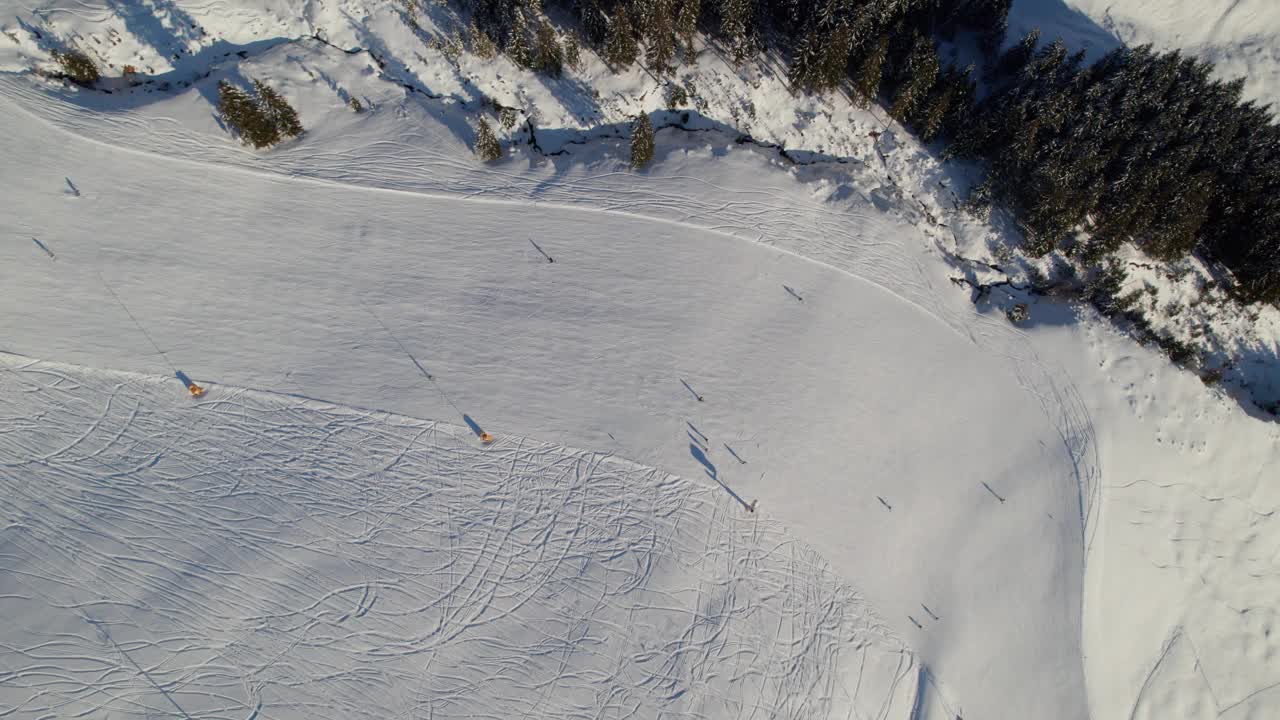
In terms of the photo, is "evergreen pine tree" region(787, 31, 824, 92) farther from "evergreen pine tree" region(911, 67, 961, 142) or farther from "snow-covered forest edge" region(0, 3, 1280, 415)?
"evergreen pine tree" region(911, 67, 961, 142)

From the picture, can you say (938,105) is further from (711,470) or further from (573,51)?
(711,470)

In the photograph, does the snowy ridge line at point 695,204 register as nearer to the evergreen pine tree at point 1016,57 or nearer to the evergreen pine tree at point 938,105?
the evergreen pine tree at point 938,105

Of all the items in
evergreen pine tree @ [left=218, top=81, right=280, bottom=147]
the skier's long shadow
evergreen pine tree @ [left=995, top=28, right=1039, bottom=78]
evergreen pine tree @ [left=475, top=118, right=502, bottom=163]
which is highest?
evergreen pine tree @ [left=995, top=28, right=1039, bottom=78]

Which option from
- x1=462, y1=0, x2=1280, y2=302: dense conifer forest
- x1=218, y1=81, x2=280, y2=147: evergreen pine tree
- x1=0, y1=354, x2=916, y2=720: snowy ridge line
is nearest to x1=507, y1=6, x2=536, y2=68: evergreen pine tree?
x1=462, y1=0, x2=1280, y2=302: dense conifer forest

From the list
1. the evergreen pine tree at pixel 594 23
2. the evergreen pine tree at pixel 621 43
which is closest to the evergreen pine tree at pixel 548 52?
the evergreen pine tree at pixel 594 23

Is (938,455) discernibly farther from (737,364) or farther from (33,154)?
(33,154)
